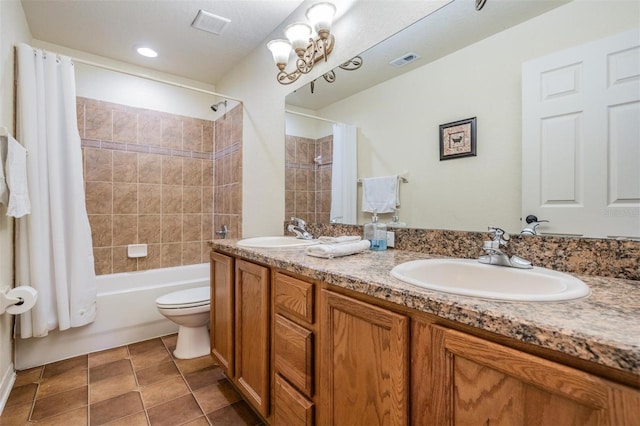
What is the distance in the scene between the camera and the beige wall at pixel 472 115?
95 centimetres

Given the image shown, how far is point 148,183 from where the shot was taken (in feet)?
9.21

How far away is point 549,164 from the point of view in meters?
0.98

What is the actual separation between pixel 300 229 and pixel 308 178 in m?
0.34

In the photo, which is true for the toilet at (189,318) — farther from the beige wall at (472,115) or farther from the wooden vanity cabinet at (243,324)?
the beige wall at (472,115)

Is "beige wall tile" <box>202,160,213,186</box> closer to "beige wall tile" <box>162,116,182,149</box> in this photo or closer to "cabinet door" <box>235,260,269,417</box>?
→ "beige wall tile" <box>162,116,182,149</box>

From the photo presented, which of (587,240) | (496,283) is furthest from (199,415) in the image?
(587,240)

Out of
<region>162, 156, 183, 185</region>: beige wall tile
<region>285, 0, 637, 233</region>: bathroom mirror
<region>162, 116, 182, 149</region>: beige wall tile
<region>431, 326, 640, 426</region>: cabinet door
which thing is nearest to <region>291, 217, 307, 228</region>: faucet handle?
<region>285, 0, 637, 233</region>: bathroom mirror

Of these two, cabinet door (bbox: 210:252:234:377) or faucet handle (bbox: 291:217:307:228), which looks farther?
faucet handle (bbox: 291:217:307:228)

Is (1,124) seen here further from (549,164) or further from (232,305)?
(549,164)

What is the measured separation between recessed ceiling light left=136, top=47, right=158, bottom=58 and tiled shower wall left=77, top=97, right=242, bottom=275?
1.61 ft

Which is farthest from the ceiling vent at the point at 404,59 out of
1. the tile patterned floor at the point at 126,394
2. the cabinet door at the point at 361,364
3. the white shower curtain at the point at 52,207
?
the white shower curtain at the point at 52,207

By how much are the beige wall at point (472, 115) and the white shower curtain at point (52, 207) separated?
197cm

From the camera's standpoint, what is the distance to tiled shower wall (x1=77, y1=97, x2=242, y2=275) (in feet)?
8.45

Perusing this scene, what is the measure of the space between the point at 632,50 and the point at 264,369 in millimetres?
1626
